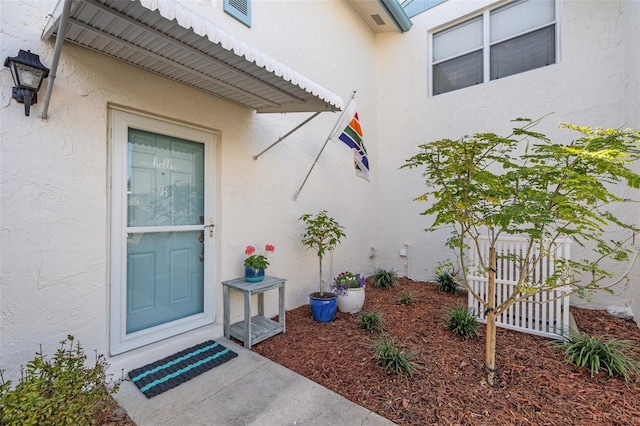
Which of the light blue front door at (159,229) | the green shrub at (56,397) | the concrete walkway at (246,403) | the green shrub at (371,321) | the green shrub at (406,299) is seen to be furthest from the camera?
the green shrub at (406,299)

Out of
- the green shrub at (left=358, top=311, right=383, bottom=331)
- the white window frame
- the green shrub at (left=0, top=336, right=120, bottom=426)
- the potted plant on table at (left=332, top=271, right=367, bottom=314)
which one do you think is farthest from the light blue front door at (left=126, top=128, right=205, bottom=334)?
the white window frame

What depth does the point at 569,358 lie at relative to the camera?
2.69 m

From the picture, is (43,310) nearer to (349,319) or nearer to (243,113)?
(243,113)

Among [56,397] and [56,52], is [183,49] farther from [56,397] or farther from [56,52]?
[56,397]

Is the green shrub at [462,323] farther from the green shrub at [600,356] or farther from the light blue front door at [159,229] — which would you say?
the light blue front door at [159,229]

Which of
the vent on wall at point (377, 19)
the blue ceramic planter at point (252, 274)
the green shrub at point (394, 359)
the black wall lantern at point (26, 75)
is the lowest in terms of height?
the green shrub at point (394, 359)

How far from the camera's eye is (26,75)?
2031 mm

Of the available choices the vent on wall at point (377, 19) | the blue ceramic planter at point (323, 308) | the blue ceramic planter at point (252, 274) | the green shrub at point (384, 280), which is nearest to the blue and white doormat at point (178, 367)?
the blue ceramic planter at point (252, 274)

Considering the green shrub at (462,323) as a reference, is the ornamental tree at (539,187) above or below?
above

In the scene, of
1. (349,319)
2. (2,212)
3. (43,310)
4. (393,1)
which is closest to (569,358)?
(349,319)

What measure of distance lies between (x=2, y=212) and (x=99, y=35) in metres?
1.45

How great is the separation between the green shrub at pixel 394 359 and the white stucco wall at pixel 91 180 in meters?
1.76

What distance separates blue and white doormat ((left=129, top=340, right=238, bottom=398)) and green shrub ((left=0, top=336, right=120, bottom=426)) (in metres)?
0.45

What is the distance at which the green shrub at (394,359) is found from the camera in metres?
2.54
